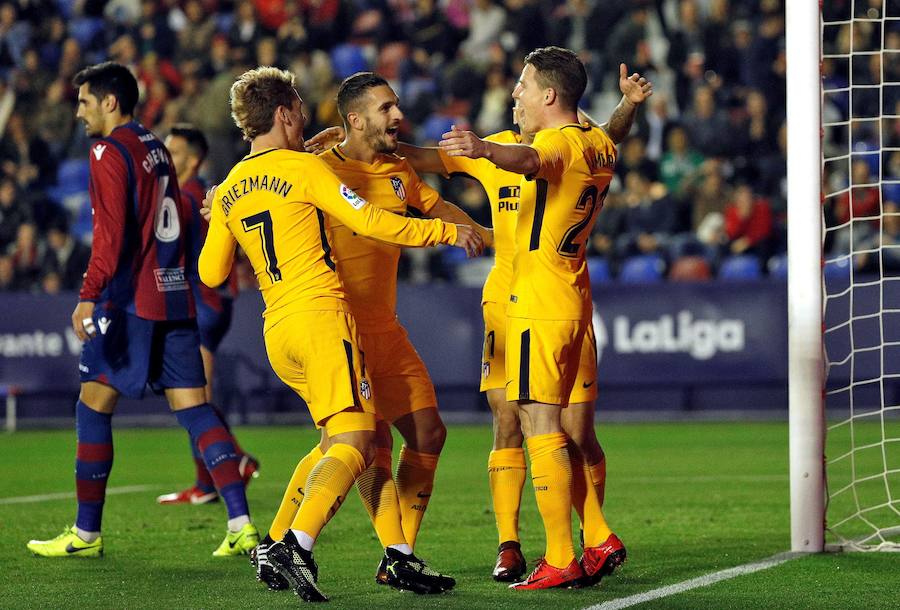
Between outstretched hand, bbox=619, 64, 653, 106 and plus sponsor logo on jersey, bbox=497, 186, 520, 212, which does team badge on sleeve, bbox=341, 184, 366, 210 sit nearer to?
plus sponsor logo on jersey, bbox=497, 186, 520, 212

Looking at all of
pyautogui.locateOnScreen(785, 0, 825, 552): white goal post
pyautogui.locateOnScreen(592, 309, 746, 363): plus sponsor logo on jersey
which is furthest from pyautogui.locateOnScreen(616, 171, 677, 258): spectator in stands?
pyautogui.locateOnScreen(785, 0, 825, 552): white goal post

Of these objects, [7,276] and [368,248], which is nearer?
[368,248]

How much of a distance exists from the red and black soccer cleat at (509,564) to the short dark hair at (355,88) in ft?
6.18

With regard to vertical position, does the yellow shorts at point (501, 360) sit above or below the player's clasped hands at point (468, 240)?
below

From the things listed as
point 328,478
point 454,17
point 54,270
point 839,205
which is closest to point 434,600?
point 328,478

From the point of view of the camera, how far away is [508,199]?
637 centimetres

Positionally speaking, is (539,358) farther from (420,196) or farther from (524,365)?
(420,196)

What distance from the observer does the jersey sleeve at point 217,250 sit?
5.62 m

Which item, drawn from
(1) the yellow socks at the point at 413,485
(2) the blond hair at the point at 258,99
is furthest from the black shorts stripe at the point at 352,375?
(2) the blond hair at the point at 258,99

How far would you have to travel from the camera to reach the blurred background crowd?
52.7ft

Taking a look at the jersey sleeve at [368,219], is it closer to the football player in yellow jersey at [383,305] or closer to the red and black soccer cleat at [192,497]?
the football player in yellow jersey at [383,305]

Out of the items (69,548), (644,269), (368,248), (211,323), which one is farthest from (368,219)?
(644,269)

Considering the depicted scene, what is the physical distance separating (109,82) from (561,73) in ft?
7.80

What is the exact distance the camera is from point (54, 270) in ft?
55.3
